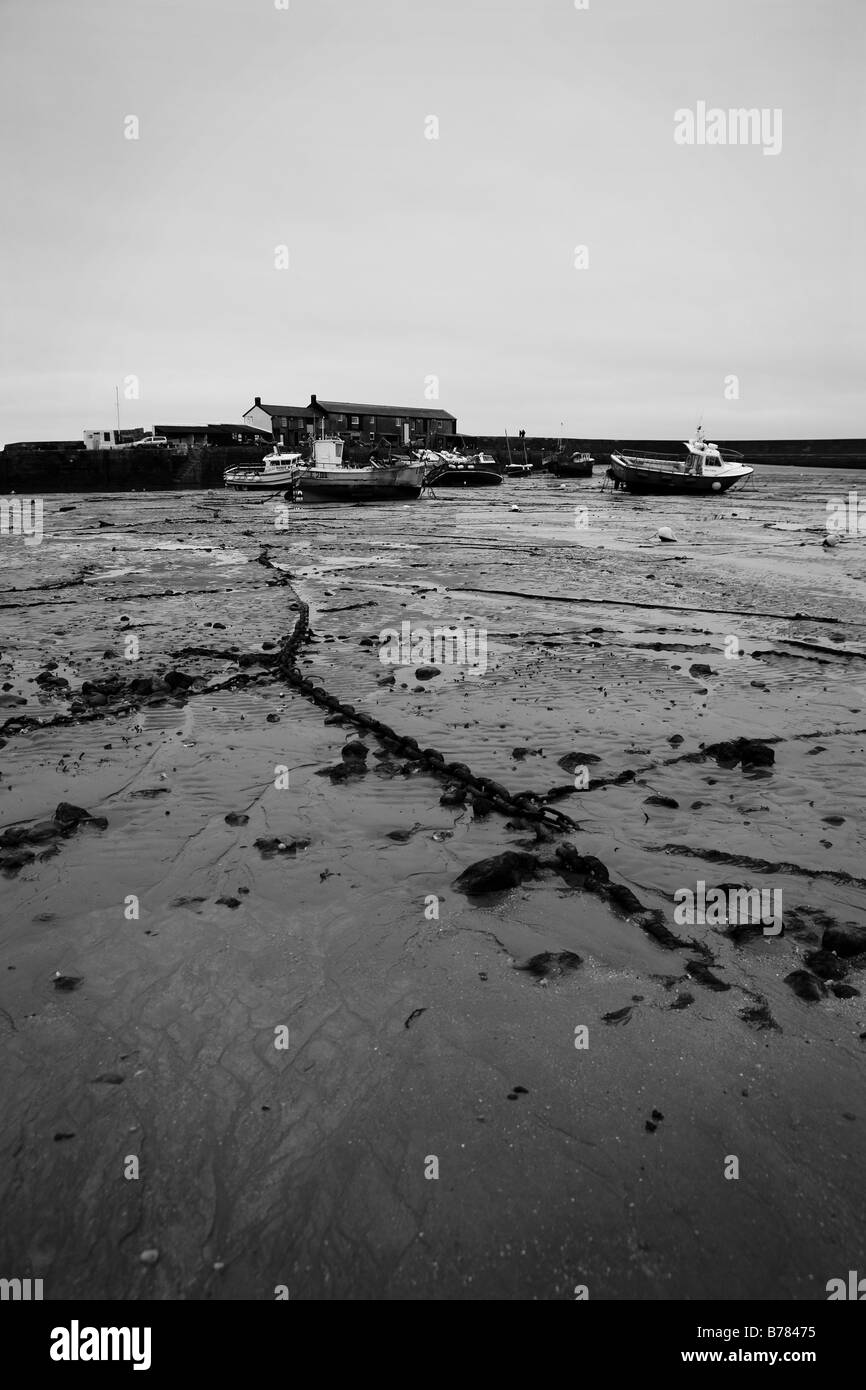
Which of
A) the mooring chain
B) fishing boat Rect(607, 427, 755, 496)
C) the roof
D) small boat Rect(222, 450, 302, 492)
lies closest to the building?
the roof

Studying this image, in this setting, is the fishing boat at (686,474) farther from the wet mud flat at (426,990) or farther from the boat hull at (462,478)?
the wet mud flat at (426,990)

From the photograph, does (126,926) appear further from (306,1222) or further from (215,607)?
(215,607)

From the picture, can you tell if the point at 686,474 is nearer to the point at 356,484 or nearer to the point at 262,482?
the point at 356,484

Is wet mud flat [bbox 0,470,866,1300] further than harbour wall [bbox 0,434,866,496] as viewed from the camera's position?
No

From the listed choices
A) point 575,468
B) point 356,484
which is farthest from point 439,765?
point 575,468

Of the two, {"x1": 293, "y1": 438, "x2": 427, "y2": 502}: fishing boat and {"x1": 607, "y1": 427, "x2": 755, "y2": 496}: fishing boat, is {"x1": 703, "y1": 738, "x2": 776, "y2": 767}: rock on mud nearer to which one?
{"x1": 293, "y1": 438, "x2": 427, "y2": 502}: fishing boat

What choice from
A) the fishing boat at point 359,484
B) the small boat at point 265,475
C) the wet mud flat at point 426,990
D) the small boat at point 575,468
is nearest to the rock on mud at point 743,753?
the wet mud flat at point 426,990
